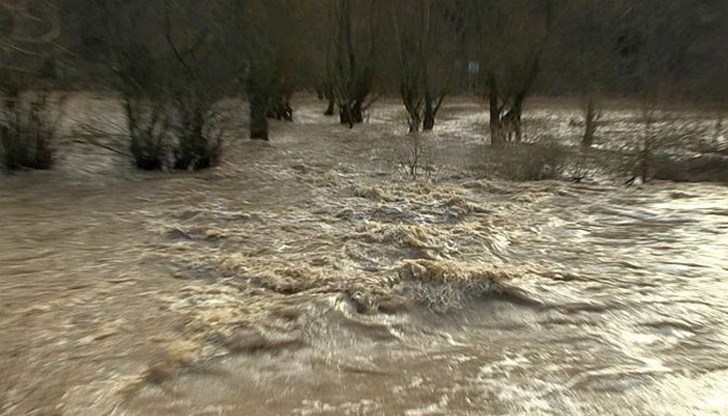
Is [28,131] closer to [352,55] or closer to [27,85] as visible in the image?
[27,85]

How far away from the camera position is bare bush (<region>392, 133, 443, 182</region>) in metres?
13.8

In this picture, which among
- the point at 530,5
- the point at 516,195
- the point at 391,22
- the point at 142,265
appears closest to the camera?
the point at 142,265

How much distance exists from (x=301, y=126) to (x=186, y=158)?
33.6 feet

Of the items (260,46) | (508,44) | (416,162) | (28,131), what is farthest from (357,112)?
(28,131)

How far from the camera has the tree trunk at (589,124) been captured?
1478 cm

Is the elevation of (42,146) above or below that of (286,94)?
below

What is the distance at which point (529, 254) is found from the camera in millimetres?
7477

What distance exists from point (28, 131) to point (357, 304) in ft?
27.5

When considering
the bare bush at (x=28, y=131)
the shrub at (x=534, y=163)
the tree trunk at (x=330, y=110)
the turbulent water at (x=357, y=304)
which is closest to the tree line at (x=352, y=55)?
the bare bush at (x=28, y=131)

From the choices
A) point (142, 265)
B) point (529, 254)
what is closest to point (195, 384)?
point (142, 265)

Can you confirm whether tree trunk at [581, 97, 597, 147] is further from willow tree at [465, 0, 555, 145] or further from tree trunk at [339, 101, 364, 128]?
tree trunk at [339, 101, 364, 128]

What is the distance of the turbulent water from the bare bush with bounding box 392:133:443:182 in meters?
2.98

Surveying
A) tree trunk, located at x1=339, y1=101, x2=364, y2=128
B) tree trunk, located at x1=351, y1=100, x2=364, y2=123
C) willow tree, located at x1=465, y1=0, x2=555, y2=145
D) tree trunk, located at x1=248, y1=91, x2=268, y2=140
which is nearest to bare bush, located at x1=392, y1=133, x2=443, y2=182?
willow tree, located at x1=465, y1=0, x2=555, y2=145

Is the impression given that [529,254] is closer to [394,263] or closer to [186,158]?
[394,263]
